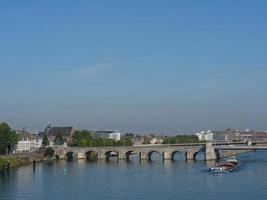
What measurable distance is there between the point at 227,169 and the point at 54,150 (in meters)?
45.0

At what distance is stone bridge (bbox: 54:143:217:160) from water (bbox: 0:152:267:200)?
1170 inches

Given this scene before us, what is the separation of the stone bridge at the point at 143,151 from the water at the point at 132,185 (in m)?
29.7

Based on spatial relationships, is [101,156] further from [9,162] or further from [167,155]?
[9,162]

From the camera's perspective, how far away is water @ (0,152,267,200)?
52.3 metres

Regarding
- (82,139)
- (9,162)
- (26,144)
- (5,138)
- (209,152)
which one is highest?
(82,139)

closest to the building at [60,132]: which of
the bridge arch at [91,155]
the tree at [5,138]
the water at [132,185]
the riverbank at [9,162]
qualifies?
the bridge arch at [91,155]

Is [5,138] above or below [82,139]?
below

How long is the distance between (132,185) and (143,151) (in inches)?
2026

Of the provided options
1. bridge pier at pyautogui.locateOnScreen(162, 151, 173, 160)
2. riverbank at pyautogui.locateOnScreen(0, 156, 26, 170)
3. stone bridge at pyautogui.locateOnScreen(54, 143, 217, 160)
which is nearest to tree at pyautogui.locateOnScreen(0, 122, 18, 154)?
riverbank at pyautogui.locateOnScreen(0, 156, 26, 170)

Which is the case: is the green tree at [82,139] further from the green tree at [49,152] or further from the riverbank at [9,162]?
the riverbank at [9,162]

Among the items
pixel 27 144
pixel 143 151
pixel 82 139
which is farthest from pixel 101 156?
pixel 27 144

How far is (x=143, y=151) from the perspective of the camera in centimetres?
11206

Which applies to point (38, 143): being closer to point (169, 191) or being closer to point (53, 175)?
point (53, 175)

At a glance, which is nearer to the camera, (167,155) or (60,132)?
(167,155)
